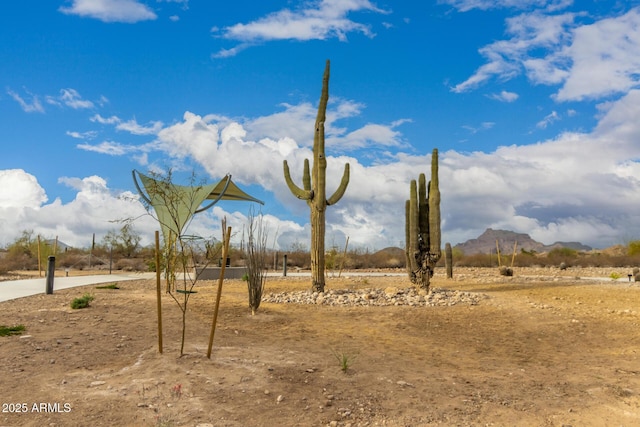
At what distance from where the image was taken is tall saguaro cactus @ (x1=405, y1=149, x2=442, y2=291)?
49.2 ft

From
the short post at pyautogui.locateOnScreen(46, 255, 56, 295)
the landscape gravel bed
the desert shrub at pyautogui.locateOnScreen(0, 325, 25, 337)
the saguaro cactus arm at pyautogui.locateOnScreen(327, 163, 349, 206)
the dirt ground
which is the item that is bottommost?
the dirt ground

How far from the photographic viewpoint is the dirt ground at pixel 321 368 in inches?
202

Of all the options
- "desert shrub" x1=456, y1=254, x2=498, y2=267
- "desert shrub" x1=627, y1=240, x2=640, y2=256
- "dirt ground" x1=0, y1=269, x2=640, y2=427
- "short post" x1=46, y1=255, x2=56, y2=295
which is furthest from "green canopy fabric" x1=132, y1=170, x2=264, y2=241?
"desert shrub" x1=627, y1=240, x2=640, y2=256

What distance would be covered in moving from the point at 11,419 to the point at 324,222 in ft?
34.2

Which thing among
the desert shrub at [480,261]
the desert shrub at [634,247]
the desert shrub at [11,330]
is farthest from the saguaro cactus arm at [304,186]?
the desert shrub at [634,247]

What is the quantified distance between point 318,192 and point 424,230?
3324 millimetres

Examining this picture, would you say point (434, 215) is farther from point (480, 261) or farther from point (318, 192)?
point (480, 261)

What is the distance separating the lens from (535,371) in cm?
704

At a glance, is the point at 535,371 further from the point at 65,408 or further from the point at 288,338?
the point at 65,408

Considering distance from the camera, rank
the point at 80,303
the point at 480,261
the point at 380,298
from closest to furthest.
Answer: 1. the point at 80,303
2. the point at 380,298
3. the point at 480,261

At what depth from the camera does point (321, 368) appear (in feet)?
21.4

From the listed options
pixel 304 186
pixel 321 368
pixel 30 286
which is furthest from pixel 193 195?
pixel 321 368

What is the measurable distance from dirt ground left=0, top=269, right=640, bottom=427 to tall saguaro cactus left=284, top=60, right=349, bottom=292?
2.85 meters

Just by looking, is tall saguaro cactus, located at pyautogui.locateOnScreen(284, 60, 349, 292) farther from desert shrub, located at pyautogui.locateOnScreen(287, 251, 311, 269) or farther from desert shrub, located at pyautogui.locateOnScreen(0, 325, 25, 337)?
desert shrub, located at pyautogui.locateOnScreen(287, 251, 311, 269)
